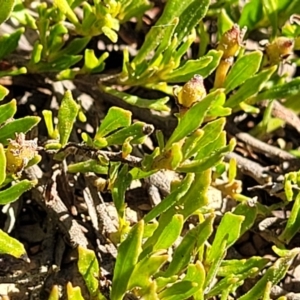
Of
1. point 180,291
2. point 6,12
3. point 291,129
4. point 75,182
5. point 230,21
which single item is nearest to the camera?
point 180,291

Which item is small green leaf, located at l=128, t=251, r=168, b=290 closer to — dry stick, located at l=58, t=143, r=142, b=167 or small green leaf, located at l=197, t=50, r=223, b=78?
dry stick, located at l=58, t=143, r=142, b=167

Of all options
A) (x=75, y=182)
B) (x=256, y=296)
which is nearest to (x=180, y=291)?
(x=256, y=296)

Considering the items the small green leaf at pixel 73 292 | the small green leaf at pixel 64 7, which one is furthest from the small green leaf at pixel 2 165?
the small green leaf at pixel 64 7

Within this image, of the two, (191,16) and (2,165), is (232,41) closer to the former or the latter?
(191,16)

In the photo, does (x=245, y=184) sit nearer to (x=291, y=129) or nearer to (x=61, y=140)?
(x=291, y=129)

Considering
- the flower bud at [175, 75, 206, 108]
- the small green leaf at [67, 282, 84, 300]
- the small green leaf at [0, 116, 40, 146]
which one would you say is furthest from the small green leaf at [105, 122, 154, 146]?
the small green leaf at [67, 282, 84, 300]

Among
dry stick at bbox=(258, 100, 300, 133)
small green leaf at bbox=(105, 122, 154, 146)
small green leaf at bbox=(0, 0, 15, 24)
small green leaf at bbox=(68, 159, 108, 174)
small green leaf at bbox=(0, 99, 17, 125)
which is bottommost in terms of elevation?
dry stick at bbox=(258, 100, 300, 133)

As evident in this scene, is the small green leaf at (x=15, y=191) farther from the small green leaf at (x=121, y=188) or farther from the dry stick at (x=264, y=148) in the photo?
the dry stick at (x=264, y=148)
